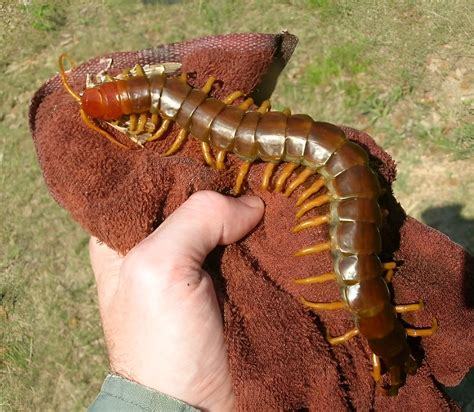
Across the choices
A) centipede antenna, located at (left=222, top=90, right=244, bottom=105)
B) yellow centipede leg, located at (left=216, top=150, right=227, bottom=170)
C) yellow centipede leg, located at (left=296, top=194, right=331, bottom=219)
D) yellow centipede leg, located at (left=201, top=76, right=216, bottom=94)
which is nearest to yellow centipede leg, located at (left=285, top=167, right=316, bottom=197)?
yellow centipede leg, located at (left=296, top=194, right=331, bottom=219)

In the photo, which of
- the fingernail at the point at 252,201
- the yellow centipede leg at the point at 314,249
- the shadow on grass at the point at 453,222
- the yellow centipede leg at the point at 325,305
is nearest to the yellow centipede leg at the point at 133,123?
the fingernail at the point at 252,201

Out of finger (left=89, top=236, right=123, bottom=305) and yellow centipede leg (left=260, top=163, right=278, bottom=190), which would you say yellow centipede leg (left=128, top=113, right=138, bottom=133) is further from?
yellow centipede leg (left=260, top=163, right=278, bottom=190)

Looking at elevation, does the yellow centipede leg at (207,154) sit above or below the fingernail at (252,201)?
above

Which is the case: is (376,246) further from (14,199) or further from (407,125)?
(14,199)

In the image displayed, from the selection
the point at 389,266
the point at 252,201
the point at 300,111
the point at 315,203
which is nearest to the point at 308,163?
the point at 315,203

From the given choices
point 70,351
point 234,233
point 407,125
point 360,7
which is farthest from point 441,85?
point 70,351

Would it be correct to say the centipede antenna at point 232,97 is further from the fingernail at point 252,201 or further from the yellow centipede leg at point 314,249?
the yellow centipede leg at point 314,249

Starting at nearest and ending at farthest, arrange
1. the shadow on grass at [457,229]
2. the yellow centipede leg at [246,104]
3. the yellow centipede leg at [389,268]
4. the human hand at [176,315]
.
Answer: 1. the human hand at [176,315]
2. the yellow centipede leg at [389,268]
3. the yellow centipede leg at [246,104]
4. the shadow on grass at [457,229]
